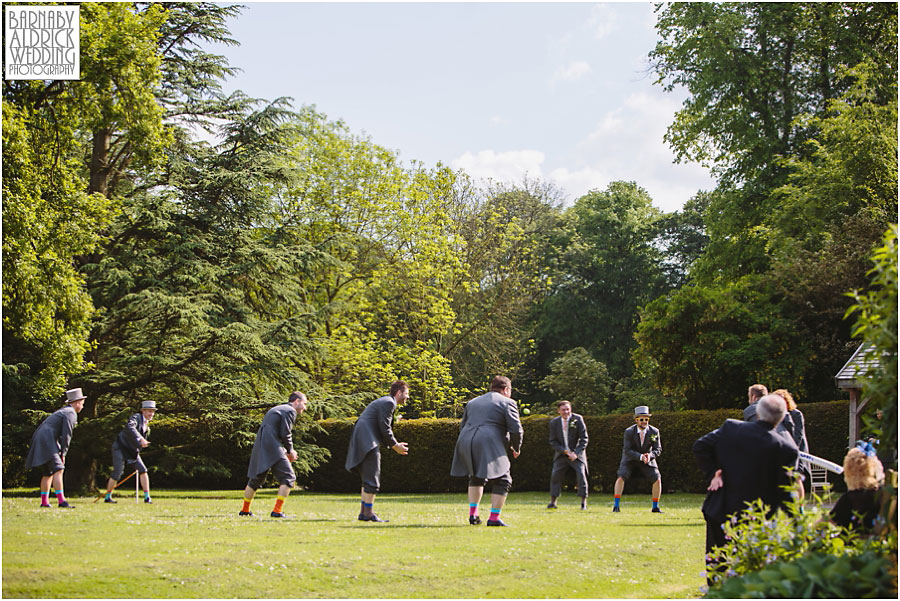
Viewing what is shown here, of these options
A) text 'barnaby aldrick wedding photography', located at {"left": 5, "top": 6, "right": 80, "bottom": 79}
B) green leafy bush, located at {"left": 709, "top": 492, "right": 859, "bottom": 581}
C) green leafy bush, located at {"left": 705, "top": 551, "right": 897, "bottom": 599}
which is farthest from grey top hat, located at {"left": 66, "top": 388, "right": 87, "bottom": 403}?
green leafy bush, located at {"left": 705, "top": 551, "right": 897, "bottom": 599}

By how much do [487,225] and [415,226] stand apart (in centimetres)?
535

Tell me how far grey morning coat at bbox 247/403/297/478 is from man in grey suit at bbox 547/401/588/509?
243 inches

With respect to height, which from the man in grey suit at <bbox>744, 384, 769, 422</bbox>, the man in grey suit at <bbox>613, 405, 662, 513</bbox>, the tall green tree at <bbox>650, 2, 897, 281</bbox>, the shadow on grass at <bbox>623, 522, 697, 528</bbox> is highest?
the tall green tree at <bbox>650, 2, 897, 281</bbox>

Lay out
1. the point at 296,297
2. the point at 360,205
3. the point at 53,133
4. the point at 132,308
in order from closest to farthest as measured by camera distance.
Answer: the point at 53,133, the point at 132,308, the point at 296,297, the point at 360,205

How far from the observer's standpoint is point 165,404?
2614cm

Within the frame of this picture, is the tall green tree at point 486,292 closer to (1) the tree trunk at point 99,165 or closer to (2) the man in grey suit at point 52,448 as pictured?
(1) the tree trunk at point 99,165

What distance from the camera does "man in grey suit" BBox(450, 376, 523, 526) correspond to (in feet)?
43.0

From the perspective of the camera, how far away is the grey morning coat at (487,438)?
1309 cm

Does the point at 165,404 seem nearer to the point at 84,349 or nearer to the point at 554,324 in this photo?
the point at 84,349

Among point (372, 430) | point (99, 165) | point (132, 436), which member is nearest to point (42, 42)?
point (132, 436)

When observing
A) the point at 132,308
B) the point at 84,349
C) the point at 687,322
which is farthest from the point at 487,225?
the point at 84,349

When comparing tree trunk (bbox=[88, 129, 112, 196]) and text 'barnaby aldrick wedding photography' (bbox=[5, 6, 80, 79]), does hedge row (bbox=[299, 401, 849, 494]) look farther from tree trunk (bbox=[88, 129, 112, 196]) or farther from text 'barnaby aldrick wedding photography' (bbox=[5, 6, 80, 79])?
text 'barnaby aldrick wedding photography' (bbox=[5, 6, 80, 79])

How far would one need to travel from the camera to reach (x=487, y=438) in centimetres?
1323

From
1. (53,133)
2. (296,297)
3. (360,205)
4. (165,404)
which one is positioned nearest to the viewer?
(53,133)
